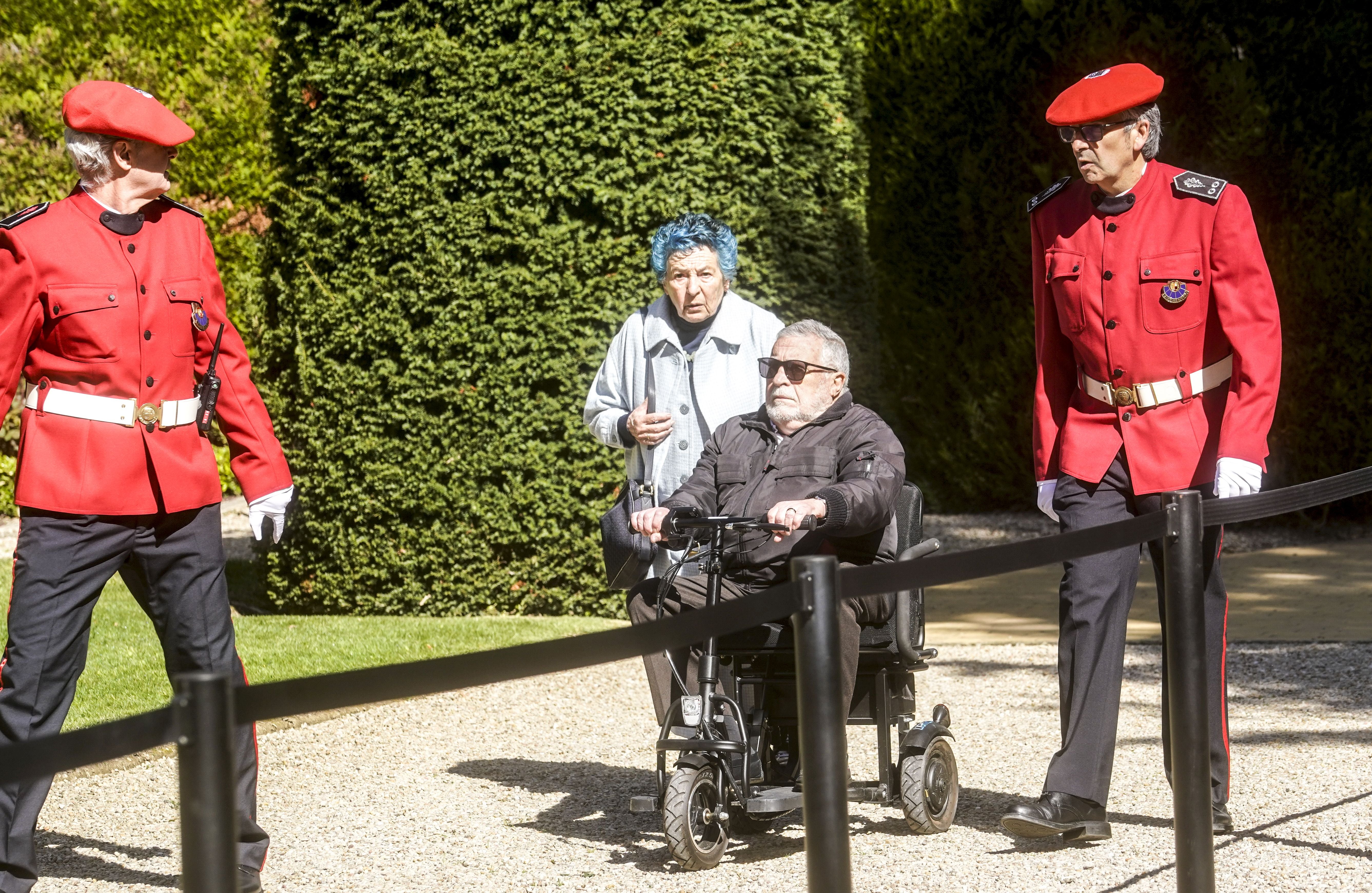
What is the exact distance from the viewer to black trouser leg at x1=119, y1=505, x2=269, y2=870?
377cm

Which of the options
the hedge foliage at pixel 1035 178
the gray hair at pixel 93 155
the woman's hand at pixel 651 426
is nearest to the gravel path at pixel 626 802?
the woman's hand at pixel 651 426

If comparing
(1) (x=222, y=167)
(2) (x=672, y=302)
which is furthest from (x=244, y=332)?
(2) (x=672, y=302)

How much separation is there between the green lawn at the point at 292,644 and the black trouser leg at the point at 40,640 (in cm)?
199

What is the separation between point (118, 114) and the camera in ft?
11.8

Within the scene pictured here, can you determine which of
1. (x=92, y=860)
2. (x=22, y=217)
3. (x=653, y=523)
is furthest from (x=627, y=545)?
(x=22, y=217)

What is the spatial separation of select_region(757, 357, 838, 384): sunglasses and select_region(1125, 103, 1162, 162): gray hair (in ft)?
3.30

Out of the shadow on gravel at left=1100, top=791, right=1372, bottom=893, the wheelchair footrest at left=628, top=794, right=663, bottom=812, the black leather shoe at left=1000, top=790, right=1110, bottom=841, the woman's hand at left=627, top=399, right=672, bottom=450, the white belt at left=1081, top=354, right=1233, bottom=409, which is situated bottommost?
the shadow on gravel at left=1100, top=791, right=1372, bottom=893

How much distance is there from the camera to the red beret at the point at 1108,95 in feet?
12.9

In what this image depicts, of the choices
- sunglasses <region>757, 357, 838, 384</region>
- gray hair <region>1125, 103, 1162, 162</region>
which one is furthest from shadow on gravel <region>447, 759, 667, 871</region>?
gray hair <region>1125, 103, 1162, 162</region>

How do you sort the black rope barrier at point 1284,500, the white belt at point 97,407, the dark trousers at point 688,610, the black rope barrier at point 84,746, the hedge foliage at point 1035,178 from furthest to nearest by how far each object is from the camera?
the hedge foliage at point 1035,178 < the dark trousers at point 688,610 < the white belt at point 97,407 < the black rope barrier at point 1284,500 < the black rope barrier at point 84,746

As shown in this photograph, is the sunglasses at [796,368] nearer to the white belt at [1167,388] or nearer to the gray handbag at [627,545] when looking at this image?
the gray handbag at [627,545]

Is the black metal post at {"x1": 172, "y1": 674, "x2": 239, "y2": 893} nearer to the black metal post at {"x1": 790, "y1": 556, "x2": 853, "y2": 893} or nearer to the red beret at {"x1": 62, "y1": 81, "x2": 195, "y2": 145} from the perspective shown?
the black metal post at {"x1": 790, "y1": 556, "x2": 853, "y2": 893}

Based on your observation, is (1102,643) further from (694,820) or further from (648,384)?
(648,384)

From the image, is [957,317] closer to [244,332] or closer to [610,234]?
[610,234]
